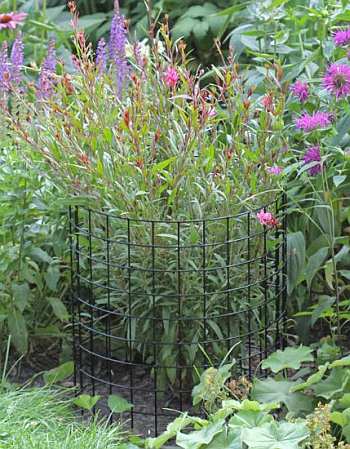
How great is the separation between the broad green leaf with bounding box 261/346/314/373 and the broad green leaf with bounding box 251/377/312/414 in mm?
64

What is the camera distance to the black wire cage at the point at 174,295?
3711 mm

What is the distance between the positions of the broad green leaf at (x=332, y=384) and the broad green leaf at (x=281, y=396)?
0.18 ft

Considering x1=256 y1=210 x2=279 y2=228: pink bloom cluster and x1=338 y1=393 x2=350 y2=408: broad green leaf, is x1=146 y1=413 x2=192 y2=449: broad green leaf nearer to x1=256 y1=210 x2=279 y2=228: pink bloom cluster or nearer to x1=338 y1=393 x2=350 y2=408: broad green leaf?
x1=338 y1=393 x2=350 y2=408: broad green leaf

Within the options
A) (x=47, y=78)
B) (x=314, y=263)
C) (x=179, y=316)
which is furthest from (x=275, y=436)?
(x=47, y=78)

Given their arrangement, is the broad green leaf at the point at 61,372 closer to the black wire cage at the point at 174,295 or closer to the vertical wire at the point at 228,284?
the black wire cage at the point at 174,295

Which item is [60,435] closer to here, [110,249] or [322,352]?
[110,249]

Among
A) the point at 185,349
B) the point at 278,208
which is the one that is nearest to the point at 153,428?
the point at 185,349

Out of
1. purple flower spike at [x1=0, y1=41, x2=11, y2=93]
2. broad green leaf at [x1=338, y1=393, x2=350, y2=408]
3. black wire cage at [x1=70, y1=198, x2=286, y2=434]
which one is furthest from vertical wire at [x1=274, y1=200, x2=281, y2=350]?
purple flower spike at [x1=0, y1=41, x2=11, y2=93]

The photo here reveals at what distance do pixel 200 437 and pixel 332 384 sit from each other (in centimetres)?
53

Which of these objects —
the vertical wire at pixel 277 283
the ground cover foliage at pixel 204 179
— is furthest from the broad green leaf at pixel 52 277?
the vertical wire at pixel 277 283

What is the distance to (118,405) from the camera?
12.5 ft

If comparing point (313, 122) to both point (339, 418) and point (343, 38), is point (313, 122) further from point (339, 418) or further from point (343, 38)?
point (339, 418)

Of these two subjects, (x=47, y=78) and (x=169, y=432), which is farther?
(x=47, y=78)

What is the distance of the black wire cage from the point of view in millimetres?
3711
